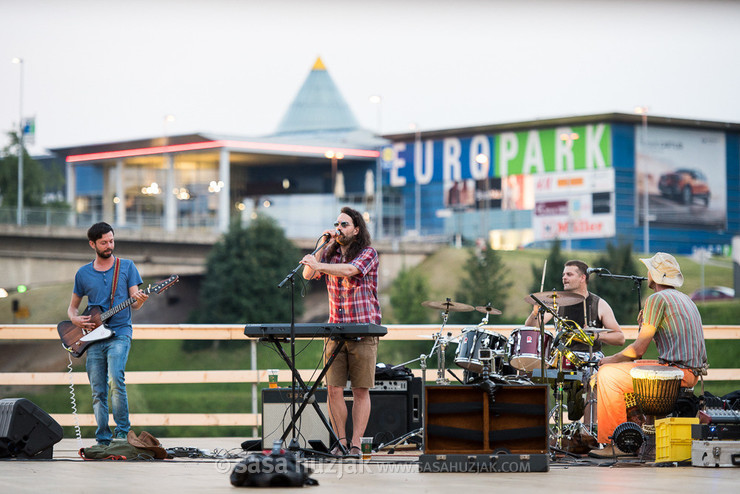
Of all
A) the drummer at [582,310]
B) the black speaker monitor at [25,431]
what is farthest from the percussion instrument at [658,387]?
the black speaker monitor at [25,431]

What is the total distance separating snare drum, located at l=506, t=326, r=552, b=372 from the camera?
27.5 feet

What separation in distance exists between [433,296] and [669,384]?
43.9 m

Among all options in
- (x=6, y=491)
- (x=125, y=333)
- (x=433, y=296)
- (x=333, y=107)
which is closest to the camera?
(x=6, y=491)

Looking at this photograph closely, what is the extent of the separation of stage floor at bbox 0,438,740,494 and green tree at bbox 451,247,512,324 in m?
39.8

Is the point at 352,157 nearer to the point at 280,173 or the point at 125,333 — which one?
the point at 280,173

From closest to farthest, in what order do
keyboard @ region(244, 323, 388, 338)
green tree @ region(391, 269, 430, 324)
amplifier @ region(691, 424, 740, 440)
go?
amplifier @ region(691, 424, 740, 440) < keyboard @ region(244, 323, 388, 338) < green tree @ region(391, 269, 430, 324)

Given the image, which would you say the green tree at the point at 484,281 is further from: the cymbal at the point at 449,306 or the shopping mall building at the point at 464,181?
the cymbal at the point at 449,306

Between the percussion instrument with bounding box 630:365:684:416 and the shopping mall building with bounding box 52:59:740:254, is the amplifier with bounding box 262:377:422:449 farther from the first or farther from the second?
the shopping mall building with bounding box 52:59:740:254

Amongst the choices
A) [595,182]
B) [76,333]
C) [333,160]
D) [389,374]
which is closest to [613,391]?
[389,374]

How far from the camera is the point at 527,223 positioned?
6328 centimetres

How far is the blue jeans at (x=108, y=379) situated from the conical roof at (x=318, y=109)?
67.5 metres

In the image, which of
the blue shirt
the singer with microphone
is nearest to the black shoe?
the singer with microphone

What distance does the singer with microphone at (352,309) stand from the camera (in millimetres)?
7762

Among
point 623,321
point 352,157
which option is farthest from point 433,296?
point 352,157
